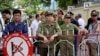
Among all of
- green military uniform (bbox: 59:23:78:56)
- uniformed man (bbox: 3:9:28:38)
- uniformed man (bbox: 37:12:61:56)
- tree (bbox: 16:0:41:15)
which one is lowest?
tree (bbox: 16:0:41:15)

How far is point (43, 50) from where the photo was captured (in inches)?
373

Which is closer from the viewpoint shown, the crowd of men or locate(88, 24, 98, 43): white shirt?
the crowd of men

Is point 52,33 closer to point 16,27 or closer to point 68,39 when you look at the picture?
point 68,39

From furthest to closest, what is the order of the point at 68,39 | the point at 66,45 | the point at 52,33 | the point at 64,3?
the point at 64,3 → the point at 66,45 → the point at 68,39 → the point at 52,33

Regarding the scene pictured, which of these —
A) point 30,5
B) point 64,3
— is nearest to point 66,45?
point 64,3

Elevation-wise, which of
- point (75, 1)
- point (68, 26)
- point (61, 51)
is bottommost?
point (75, 1)

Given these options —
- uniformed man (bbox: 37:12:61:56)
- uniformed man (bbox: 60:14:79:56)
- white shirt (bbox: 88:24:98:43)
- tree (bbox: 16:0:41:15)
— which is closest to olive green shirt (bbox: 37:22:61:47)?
uniformed man (bbox: 37:12:61:56)

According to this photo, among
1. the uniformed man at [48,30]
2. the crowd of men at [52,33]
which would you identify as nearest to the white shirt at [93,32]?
the crowd of men at [52,33]

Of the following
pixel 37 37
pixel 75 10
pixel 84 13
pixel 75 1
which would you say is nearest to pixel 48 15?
pixel 37 37

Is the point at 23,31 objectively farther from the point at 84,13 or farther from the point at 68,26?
the point at 84,13

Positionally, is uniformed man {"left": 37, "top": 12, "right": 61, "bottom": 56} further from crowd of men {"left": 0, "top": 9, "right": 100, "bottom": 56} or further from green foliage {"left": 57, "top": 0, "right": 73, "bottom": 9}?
green foliage {"left": 57, "top": 0, "right": 73, "bottom": 9}

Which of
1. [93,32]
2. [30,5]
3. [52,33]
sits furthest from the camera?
[30,5]

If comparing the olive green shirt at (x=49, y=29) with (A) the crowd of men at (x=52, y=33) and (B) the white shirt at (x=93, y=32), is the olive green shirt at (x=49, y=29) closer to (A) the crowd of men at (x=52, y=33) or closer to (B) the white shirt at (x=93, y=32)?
(A) the crowd of men at (x=52, y=33)

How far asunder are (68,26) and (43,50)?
100 cm
